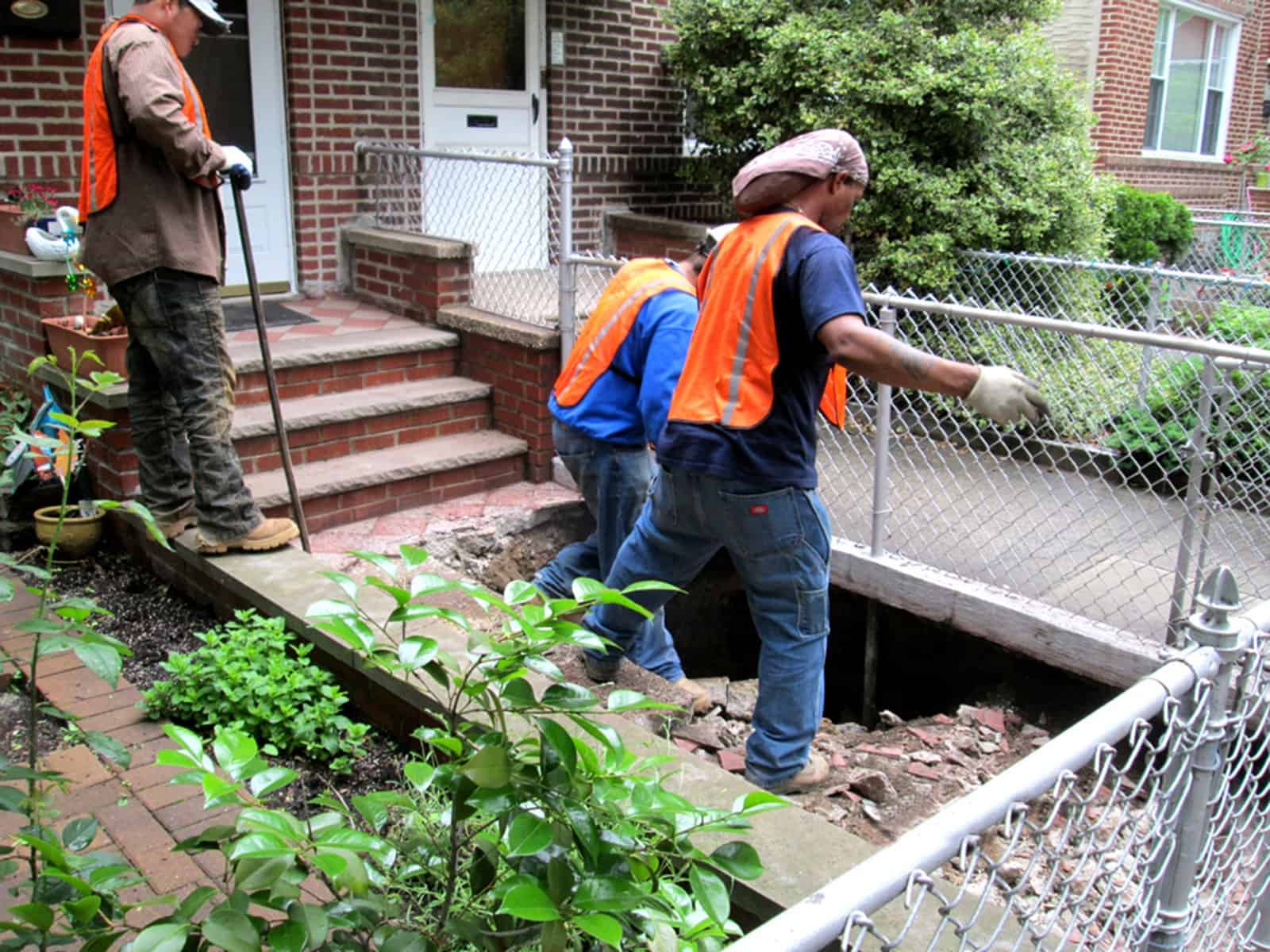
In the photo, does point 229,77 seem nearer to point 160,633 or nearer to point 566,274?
point 566,274

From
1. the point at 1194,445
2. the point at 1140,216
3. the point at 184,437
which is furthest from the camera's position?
the point at 1140,216

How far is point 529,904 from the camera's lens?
129cm

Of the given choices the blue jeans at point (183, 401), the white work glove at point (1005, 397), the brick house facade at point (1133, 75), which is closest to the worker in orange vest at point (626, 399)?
the white work glove at point (1005, 397)

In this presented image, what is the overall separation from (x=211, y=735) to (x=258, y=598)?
0.64 metres

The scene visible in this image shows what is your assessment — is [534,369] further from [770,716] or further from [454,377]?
[770,716]

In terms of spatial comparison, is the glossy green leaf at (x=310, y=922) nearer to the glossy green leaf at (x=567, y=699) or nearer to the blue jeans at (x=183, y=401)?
the glossy green leaf at (x=567, y=699)

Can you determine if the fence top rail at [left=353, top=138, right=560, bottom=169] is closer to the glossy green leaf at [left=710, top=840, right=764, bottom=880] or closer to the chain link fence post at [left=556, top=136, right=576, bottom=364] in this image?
the chain link fence post at [left=556, top=136, right=576, bottom=364]

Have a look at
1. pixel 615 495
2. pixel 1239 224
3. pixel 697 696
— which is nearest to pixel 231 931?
pixel 615 495

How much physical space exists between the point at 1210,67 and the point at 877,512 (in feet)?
46.7

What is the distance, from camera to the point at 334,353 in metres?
5.78

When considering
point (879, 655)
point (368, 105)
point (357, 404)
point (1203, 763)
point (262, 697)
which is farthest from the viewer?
point (368, 105)

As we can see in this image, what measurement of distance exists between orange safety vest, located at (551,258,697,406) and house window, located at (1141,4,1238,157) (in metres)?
13.0

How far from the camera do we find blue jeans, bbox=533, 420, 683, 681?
14.0ft

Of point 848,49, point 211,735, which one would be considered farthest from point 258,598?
point 848,49
